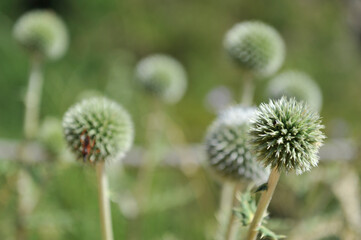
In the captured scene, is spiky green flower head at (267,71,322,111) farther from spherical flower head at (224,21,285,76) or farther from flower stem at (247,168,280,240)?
flower stem at (247,168,280,240)

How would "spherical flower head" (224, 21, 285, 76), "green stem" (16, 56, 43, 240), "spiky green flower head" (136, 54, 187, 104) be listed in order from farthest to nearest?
"spiky green flower head" (136, 54, 187, 104) → "spherical flower head" (224, 21, 285, 76) → "green stem" (16, 56, 43, 240)

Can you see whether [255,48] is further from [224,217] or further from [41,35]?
[41,35]

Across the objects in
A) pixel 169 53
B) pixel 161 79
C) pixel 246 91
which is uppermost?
pixel 169 53

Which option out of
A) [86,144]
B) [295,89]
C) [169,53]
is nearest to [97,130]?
[86,144]

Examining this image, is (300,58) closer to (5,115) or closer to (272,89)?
(272,89)

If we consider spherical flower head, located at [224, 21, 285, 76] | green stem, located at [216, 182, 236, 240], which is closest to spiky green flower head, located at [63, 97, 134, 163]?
green stem, located at [216, 182, 236, 240]

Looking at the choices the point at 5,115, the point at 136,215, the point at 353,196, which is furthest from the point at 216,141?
the point at 5,115

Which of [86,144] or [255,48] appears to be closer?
[86,144]

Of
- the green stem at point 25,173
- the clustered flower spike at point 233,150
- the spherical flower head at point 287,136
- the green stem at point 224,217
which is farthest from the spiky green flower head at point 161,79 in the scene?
the spherical flower head at point 287,136
